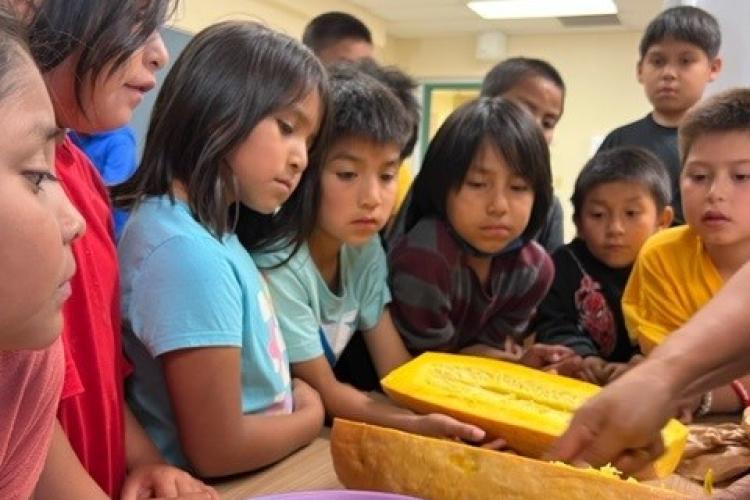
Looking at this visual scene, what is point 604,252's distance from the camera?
4.92 ft

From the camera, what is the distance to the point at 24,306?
450 millimetres

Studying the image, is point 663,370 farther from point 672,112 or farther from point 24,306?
point 672,112

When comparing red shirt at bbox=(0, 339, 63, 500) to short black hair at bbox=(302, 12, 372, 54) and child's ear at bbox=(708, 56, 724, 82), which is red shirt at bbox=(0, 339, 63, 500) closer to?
short black hair at bbox=(302, 12, 372, 54)

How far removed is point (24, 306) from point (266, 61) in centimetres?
53

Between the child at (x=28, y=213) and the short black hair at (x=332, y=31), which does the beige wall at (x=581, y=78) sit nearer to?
the short black hair at (x=332, y=31)

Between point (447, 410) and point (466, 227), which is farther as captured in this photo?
point (466, 227)

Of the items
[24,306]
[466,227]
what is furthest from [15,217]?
[466,227]

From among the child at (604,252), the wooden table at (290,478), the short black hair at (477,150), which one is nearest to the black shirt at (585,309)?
the child at (604,252)

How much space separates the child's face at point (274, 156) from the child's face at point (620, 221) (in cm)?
79

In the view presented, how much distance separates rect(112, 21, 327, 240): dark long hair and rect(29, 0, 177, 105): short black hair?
17cm

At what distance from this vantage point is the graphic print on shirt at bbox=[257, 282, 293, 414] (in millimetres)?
888

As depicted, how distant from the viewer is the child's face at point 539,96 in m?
1.86

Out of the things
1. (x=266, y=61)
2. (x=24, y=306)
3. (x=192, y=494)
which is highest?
(x=266, y=61)

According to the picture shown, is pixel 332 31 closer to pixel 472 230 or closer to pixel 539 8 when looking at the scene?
pixel 472 230
